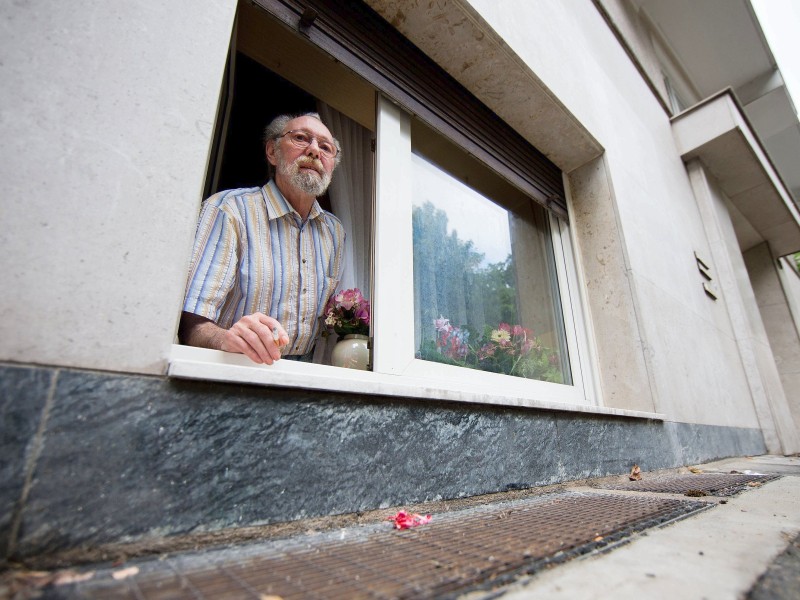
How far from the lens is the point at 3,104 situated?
730 millimetres

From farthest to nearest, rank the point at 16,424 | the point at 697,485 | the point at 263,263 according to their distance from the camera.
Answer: the point at 697,485 < the point at 263,263 < the point at 16,424

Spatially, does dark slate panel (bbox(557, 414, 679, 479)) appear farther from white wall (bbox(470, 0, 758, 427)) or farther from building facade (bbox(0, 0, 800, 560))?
white wall (bbox(470, 0, 758, 427))

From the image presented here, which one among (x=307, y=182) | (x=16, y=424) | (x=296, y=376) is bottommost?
(x=16, y=424)

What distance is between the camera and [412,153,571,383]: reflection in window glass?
6.18ft

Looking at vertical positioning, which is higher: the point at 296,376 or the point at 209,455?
the point at 296,376

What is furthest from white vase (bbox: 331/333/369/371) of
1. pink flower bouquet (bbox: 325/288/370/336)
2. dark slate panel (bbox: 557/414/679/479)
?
dark slate panel (bbox: 557/414/679/479)

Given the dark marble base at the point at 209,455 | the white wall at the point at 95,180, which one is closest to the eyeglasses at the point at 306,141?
the white wall at the point at 95,180

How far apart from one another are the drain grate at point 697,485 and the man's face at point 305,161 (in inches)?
76.8

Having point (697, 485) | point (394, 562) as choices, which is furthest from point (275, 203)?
point (697, 485)

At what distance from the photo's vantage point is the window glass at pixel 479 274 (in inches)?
74.6

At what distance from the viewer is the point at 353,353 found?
155cm

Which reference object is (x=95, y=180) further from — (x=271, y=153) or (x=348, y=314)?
(x=271, y=153)

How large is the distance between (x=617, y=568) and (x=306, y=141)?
205cm

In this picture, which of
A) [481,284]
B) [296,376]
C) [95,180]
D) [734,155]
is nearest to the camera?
[95,180]
